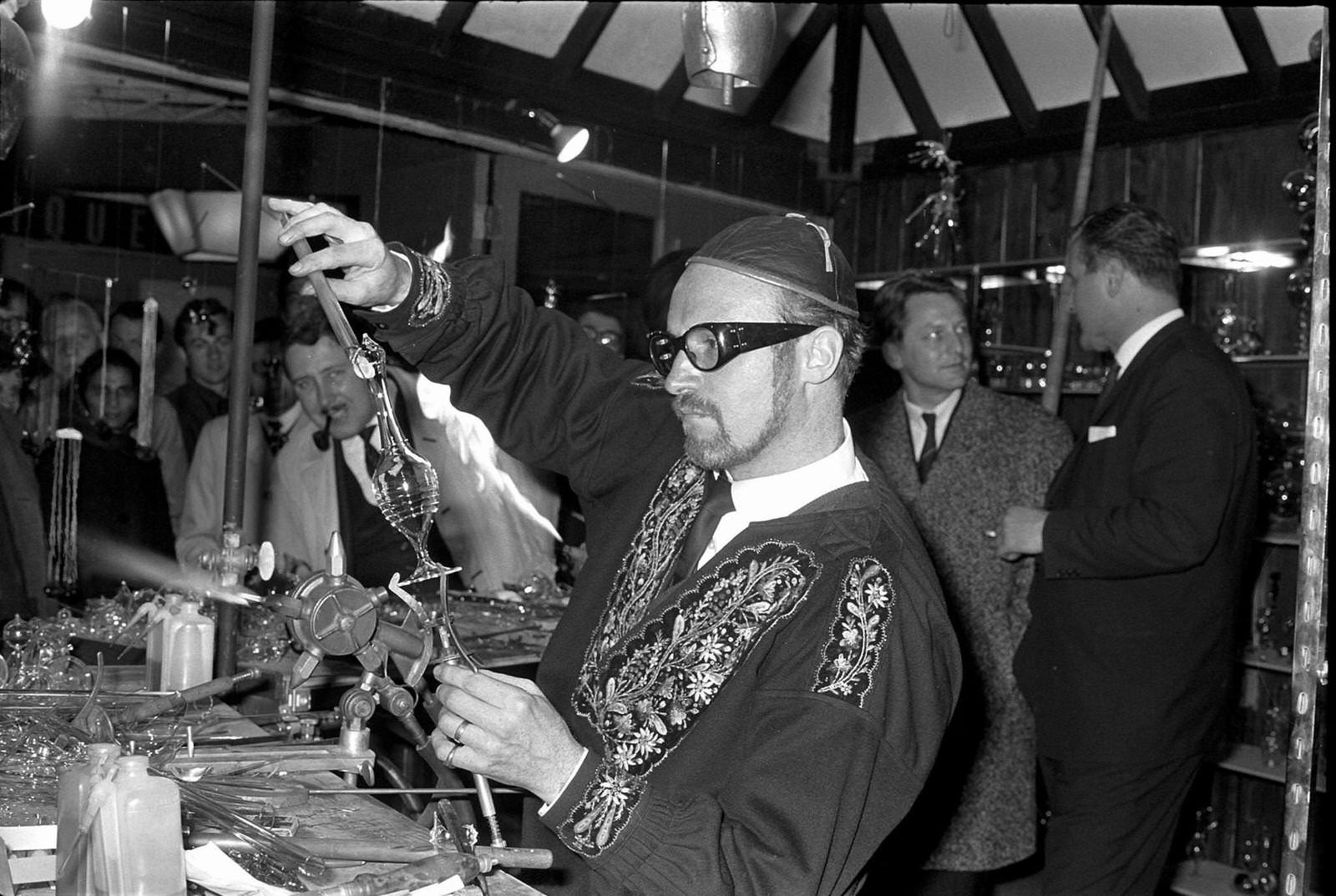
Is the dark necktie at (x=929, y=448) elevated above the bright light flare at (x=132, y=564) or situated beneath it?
elevated above

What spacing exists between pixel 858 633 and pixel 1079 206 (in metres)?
4.15

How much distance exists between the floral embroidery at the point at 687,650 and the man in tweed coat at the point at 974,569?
197cm

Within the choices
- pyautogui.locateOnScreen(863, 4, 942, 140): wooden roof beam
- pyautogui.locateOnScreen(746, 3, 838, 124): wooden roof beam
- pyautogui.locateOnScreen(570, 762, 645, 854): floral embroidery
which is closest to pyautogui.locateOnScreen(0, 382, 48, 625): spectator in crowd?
pyautogui.locateOnScreen(570, 762, 645, 854): floral embroidery

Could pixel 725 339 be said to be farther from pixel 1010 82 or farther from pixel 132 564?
pixel 1010 82

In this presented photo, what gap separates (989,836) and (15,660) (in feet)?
7.93

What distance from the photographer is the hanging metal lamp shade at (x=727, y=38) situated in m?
2.75

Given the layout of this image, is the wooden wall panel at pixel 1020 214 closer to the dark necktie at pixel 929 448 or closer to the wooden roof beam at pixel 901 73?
the wooden roof beam at pixel 901 73

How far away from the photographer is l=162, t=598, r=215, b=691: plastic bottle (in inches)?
91.2

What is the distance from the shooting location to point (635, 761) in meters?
1.66

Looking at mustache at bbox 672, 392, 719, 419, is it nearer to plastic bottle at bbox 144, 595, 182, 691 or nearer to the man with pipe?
the man with pipe

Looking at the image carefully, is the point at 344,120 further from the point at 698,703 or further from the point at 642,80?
the point at 698,703

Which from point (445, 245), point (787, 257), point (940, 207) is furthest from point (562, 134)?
point (787, 257)

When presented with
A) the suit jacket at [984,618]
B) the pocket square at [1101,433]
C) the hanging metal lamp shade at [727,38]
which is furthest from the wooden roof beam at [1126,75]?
the hanging metal lamp shade at [727,38]

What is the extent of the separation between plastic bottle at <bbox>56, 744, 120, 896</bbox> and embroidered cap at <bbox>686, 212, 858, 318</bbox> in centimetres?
99
